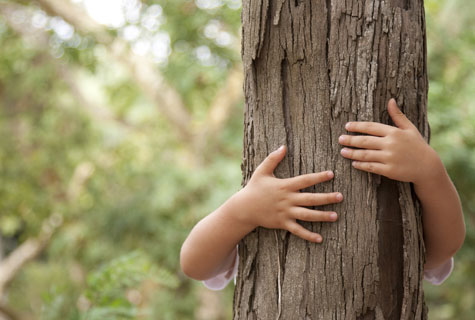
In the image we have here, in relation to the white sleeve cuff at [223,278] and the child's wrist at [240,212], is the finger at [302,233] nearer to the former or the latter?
the child's wrist at [240,212]

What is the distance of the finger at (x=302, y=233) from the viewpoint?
4.07 ft

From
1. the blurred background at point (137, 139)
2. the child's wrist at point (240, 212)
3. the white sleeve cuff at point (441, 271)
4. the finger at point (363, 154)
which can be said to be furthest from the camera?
the blurred background at point (137, 139)

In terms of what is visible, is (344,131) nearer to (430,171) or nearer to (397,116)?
(397,116)

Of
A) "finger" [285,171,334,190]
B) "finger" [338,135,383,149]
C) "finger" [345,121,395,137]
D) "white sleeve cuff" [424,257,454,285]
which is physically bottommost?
"white sleeve cuff" [424,257,454,285]

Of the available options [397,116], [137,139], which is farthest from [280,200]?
[137,139]

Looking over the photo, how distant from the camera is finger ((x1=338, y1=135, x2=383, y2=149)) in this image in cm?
121

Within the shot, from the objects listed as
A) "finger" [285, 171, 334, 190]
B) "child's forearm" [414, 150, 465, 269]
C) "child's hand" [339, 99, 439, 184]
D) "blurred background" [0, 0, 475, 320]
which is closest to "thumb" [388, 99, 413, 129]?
"child's hand" [339, 99, 439, 184]

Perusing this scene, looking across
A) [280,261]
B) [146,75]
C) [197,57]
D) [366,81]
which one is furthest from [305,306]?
[146,75]

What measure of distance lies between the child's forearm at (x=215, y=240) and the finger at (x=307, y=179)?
15cm

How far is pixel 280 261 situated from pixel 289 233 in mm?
80

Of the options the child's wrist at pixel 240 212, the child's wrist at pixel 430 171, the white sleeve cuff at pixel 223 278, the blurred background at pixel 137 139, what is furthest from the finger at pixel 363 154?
the blurred background at pixel 137 139

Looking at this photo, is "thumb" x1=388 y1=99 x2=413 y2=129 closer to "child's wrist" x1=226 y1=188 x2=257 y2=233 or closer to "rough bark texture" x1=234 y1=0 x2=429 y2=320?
"rough bark texture" x1=234 y1=0 x2=429 y2=320

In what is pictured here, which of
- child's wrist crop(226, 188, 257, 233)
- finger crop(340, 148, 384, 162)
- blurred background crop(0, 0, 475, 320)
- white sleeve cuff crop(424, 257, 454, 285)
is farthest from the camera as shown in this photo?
blurred background crop(0, 0, 475, 320)

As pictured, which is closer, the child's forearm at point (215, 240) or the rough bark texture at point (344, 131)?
the rough bark texture at point (344, 131)
